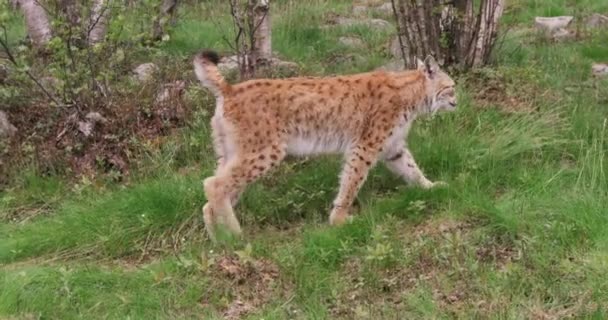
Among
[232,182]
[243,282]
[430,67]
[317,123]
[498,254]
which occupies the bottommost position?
[243,282]

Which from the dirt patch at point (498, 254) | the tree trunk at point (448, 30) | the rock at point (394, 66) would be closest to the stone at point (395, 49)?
the rock at point (394, 66)

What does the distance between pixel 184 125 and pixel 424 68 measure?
250cm

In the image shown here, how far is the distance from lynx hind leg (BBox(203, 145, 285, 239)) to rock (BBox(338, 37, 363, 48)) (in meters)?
4.81

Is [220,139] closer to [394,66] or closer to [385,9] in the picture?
[394,66]

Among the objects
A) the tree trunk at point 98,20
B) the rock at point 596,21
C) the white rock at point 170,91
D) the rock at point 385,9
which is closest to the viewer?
the tree trunk at point 98,20

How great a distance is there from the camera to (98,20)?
926 cm

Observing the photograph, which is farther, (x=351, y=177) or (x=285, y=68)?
(x=285, y=68)

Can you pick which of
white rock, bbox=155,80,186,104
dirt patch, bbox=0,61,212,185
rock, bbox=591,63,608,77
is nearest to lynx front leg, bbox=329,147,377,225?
dirt patch, bbox=0,61,212,185

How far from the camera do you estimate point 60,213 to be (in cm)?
743

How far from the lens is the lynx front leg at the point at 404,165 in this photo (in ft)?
24.1

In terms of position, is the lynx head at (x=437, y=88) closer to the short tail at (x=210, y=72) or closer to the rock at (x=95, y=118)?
the short tail at (x=210, y=72)

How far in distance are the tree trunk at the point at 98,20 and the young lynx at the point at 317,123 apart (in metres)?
2.25

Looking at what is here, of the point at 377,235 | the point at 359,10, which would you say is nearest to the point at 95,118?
the point at 377,235

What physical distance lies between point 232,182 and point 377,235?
4.58ft
